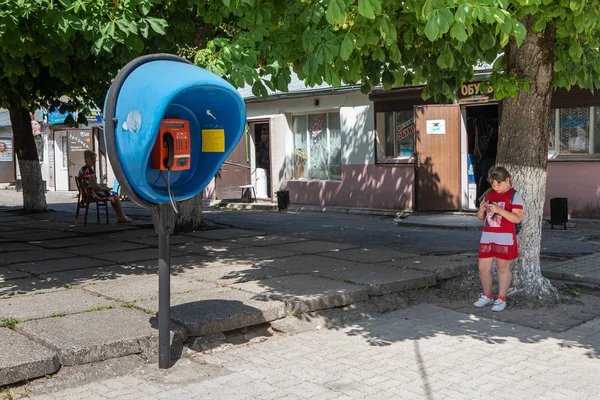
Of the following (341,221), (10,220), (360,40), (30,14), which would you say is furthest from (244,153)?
(360,40)

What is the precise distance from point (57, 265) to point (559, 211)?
365 inches

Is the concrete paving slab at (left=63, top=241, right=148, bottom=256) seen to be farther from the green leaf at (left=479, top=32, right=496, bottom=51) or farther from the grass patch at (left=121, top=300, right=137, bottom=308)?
the green leaf at (left=479, top=32, right=496, bottom=51)

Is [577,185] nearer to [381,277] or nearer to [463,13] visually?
[381,277]

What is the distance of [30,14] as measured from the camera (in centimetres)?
779

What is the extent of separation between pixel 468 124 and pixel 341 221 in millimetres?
3707

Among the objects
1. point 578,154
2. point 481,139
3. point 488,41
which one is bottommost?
point 578,154

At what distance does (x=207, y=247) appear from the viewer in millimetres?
10695

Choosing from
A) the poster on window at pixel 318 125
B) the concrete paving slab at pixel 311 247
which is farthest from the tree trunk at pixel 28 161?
the concrete paving slab at pixel 311 247

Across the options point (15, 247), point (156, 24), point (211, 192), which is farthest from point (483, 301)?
point (211, 192)

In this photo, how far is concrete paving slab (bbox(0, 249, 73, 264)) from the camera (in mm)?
9508

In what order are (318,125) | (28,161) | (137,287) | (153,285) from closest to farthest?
(137,287) < (153,285) < (28,161) < (318,125)

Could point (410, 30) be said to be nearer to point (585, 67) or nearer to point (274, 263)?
point (585, 67)

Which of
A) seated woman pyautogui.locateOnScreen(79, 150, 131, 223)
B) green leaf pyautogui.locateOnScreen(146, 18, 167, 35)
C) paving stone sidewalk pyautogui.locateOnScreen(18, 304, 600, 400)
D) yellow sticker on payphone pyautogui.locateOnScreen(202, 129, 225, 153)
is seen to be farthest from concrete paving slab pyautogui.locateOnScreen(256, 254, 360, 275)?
seated woman pyautogui.locateOnScreen(79, 150, 131, 223)

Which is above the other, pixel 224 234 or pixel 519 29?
pixel 519 29
